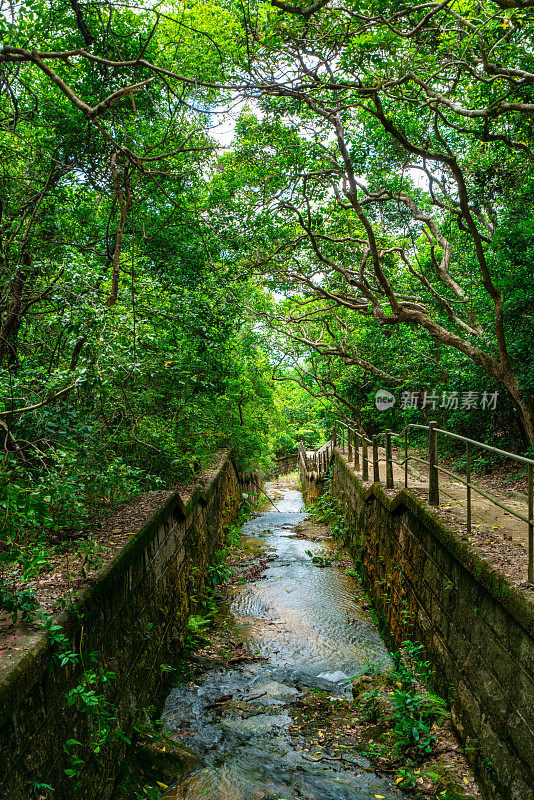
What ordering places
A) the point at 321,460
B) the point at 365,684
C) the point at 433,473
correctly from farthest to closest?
the point at 321,460 → the point at 433,473 → the point at 365,684

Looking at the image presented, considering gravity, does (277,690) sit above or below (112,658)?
below

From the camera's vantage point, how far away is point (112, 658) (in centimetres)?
378

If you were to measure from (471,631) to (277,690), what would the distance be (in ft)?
8.37

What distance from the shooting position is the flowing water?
4.06m

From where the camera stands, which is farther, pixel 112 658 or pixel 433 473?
pixel 433 473

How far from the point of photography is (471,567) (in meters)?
4.14

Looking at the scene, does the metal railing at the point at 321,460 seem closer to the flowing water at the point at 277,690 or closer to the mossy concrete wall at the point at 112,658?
the flowing water at the point at 277,690

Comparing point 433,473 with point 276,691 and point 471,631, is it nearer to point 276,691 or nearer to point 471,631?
point 471,631

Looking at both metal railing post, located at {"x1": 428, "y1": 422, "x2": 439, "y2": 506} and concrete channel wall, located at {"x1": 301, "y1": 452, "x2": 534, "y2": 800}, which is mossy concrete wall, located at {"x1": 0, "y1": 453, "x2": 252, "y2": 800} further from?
metal railing post, located at {"x1": 428, "y1": 422, "x2": 439, "y2": 506}

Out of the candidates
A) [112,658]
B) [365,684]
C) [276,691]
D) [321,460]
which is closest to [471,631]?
[365,684]

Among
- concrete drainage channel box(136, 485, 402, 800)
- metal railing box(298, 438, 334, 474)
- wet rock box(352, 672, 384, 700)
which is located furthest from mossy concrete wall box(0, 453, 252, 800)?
metal railing box(298, 438, 334, 474)

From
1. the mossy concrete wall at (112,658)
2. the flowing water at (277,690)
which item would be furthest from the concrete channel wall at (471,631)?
the mossy concrete wall at (112,658)

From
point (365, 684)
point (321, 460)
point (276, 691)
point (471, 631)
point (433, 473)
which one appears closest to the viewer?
point (471, 631)

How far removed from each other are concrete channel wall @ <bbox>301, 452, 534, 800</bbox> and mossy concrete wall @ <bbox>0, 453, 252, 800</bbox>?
8.37ft
